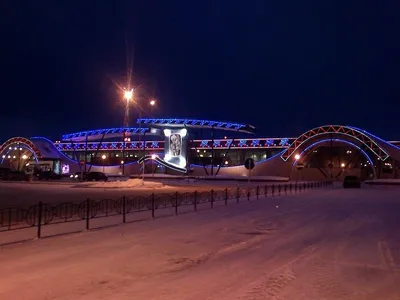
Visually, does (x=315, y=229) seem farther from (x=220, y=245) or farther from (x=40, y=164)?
(x=40, y=164)

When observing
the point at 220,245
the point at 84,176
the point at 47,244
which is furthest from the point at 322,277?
the point at 84,176

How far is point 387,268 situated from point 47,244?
8489mm

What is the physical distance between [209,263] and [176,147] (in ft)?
256

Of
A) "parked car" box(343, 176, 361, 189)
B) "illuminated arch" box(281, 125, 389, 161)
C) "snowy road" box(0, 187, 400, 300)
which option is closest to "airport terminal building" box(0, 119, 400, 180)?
"illuminated arch" box(281, 125, 389, 161)

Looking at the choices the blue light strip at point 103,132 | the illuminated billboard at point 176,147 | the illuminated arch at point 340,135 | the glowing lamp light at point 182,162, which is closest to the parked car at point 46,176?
the illuminated billboard at point 176,147

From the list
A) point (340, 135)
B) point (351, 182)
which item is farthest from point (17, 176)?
point (340, 135)

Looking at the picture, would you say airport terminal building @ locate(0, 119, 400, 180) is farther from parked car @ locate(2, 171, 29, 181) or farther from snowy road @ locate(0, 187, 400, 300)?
snowy road @ locate(0, 187, 400, 300)

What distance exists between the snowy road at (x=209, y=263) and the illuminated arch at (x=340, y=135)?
65219 millimetres

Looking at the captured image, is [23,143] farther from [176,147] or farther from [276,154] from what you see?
[276,154]

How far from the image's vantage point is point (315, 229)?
1588 cm

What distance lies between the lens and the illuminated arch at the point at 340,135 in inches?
3056

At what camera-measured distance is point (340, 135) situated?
7988cm

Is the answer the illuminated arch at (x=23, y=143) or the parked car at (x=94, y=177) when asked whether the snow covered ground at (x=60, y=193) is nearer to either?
the parked car at (x=94, y=177)

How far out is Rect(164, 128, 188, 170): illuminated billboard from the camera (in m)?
87.1
